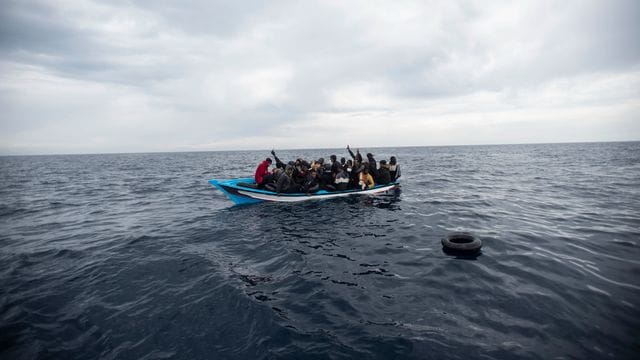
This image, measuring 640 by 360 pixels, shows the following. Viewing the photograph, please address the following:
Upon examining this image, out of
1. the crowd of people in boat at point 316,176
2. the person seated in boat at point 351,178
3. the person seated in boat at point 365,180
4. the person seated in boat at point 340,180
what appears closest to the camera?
the crowd of people in boat at point 316,176

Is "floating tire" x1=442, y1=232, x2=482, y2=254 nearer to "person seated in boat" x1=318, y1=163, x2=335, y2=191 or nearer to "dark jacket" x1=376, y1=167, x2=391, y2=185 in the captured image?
"person seated in boat" x1=318, y1=163, x2=335, y2=191

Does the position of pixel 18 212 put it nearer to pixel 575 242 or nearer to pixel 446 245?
pixel 446 245

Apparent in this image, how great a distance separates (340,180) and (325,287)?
11.2 meters

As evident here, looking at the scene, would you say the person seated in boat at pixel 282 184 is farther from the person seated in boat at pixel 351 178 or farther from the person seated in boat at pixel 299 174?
the person seated in boat at pixel 351 178

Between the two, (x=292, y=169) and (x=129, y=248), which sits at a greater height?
(x=292, y=169)

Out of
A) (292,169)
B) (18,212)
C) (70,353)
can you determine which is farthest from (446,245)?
(18,212)

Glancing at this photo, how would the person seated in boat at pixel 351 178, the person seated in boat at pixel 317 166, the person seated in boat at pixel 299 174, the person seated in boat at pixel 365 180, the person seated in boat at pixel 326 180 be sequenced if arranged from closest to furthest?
1. the person seated in boat at pixel 299 174
2. the person seated in boat at pixel 326 180
3. the person seated in boat at pixel 317 166
4. the person seated in boat at pixel 365 180
5. the person seated in boat at pixel 351 178

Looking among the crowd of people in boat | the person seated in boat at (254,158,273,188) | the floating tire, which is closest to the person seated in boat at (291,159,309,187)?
the crowd of people in boat

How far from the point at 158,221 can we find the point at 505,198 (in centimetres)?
2054

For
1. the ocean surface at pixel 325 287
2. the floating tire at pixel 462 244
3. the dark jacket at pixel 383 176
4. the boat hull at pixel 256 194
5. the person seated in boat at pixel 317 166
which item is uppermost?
the person seated in boat at pixel 317 166

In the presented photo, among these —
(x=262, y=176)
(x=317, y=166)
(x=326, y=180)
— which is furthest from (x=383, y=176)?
(x=262, y=176)

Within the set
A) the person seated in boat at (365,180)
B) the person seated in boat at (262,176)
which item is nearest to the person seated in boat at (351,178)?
the person seated in boat at (365,180)

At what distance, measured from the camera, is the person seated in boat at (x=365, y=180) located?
62.0 ft

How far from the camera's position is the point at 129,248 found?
35.7ft
